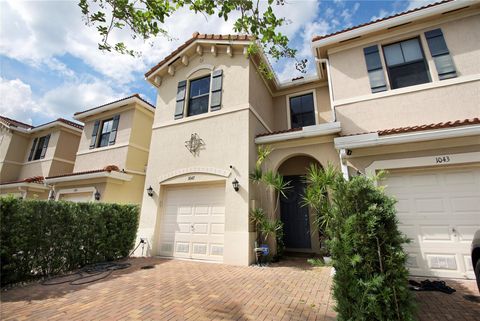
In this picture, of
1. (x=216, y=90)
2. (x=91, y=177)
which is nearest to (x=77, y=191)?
(x=91, y=177)

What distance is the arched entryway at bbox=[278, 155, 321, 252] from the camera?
30.8ft

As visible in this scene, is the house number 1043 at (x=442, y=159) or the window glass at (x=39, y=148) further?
the window glass at (x=39, y=148)

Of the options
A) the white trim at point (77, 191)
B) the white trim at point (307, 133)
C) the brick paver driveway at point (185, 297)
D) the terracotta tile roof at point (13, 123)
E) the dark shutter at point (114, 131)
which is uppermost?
the terracotta tile roof at point (13, 123)

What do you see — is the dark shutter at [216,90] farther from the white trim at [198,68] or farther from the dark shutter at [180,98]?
the dark shutter at [180,98]

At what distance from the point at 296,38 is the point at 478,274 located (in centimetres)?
540

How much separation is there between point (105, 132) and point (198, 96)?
7.47 metres

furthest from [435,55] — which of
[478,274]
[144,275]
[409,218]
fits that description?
[144,275]

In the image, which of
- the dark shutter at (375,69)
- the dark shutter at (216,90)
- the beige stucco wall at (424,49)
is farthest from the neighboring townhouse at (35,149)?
the dark shutter at (375,69)

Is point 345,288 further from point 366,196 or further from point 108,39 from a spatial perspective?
point 108,39

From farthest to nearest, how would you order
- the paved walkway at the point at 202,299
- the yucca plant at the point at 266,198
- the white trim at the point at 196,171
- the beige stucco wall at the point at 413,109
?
the white trim at the point at 196,171 < the yucca plant at the point at 266,198 < the beige stucco wall at the point at 413,109 < the paved walkway at the point at 202,299

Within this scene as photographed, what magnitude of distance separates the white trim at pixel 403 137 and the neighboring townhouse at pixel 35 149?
59.4ft

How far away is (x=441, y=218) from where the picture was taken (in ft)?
19.2

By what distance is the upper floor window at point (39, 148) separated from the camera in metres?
16.2

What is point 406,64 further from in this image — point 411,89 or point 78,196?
point 78,196
